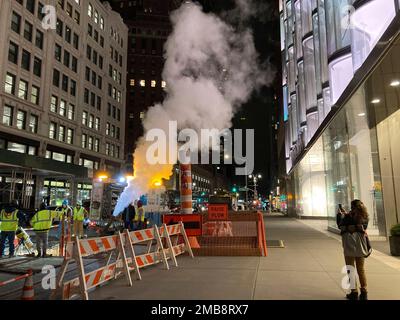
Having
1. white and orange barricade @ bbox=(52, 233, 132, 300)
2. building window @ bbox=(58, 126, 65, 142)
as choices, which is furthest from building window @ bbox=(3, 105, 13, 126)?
white and orange barricade @ bbox=(52, 233, 132, 300)

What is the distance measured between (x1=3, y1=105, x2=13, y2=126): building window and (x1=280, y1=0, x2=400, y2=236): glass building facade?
25.0m

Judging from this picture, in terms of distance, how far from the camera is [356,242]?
6.38 metres

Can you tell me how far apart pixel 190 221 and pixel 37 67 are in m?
29.8

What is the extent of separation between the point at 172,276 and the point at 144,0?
11091cm

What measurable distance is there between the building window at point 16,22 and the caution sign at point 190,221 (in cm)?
2821

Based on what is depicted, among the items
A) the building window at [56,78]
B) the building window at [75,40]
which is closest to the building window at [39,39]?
the building window at [56,78]

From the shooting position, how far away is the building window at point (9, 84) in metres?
30.2

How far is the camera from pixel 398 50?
8.84 meters

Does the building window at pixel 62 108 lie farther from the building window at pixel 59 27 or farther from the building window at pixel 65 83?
the building window at pixel 59 27

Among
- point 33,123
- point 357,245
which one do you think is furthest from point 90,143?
point 357,245

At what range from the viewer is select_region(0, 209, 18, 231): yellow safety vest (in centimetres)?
1099

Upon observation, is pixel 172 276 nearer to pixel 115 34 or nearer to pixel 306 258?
Result: pixel 306 258

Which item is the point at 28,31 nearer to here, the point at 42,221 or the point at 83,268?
the point at 42,221
